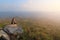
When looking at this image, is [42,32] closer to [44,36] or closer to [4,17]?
[44,36]

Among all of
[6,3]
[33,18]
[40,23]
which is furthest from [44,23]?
[6,3]

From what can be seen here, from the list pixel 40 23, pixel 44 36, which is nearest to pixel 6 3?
pixel 40 23

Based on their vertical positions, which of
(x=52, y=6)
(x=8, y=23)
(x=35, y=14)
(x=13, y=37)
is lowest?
(x=13, y=37)

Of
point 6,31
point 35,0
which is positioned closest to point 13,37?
point 6,31

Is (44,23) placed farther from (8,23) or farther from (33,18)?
(8,23)

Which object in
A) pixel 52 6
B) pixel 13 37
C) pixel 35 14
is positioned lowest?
pixel 13 37

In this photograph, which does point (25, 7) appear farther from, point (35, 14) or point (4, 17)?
point (4, 17)

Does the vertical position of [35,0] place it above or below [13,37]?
above

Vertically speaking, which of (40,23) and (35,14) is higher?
(35,14)
